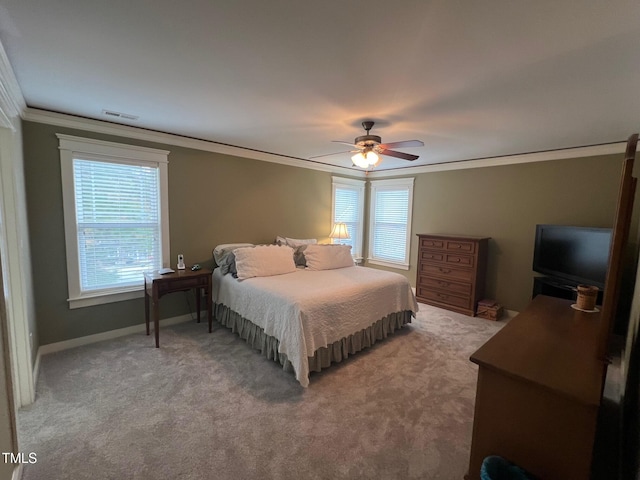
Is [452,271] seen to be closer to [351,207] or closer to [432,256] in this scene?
[432,256]

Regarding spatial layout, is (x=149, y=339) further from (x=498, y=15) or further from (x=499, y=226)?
(x=499, y=226)

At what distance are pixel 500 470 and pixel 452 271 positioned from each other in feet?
10.9

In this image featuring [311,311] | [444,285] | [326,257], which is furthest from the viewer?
[444,285]

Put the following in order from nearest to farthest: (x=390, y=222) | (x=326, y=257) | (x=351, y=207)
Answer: (x=326, y=257)
(x=390, y=222)
(x=351, y=207)

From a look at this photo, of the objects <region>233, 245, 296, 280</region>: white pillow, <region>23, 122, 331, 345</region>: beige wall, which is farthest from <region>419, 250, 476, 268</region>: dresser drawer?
<region>233, 245, 296, 280</region>: white pillow

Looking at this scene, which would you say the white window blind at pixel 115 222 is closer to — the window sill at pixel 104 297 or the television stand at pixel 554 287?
the window sill at pixel 104 297

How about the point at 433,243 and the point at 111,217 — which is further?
the point at 433,243

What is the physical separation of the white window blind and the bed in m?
0.90

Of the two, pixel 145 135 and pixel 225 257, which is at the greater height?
pixel 145 135

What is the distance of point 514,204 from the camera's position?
4055mm

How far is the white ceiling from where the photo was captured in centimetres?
127

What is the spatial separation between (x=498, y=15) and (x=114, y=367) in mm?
3688

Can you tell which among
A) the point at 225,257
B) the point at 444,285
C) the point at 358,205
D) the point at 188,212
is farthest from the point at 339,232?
the point at 188,212

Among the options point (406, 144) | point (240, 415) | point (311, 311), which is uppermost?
point (406, 144)
